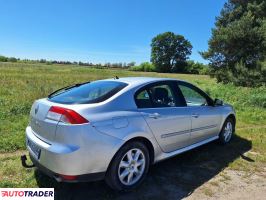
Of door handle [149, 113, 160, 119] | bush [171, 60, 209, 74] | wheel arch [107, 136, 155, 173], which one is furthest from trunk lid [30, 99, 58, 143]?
bush [171, 60, 209, 74]

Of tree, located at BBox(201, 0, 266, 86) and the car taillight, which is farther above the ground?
tree, located at BBox(201, 0, 266, 86)

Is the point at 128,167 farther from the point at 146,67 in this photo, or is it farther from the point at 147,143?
the point at 146,67

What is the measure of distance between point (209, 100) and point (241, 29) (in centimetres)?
1758

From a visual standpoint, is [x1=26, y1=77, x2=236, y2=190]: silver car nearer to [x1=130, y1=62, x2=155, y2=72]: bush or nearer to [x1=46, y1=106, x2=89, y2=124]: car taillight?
[x1=46, y1=106, x2=89, y2=124]: car taillight

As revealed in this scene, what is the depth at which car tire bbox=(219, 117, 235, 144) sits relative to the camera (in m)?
6.31

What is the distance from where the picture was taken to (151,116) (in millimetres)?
4285

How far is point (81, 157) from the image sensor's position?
11.5 ft

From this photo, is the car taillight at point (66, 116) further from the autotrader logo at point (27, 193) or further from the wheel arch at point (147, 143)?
the autotrader logo at point (27, 193)

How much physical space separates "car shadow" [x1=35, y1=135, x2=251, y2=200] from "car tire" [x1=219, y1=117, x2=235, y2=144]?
293mm

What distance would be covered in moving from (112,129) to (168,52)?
83314 millimetres

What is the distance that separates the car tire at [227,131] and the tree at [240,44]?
43.8ft

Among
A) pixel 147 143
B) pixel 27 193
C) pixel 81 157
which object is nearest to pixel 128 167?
pixel 147 143

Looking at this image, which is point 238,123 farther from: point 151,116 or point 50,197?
point 50,197

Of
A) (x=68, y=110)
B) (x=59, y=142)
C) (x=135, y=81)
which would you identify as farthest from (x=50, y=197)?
(x=135, y=81)
